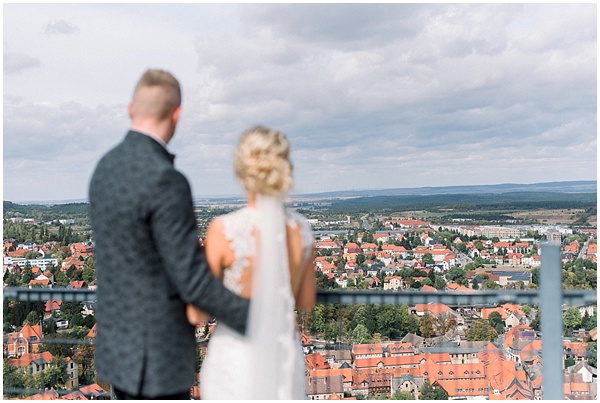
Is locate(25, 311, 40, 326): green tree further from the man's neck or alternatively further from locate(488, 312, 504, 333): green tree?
locate(488, 312, 504, 333): green tree

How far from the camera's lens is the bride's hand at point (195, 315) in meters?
2.03

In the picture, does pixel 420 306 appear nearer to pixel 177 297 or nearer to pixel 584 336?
pixel 584 336

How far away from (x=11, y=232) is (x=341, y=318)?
26.6 meters

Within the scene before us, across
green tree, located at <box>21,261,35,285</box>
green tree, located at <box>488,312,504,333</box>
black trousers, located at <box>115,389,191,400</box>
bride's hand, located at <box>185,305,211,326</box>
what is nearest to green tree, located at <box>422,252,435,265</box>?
green tree, located at <box>21,261,35,285</box>

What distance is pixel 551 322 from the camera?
2.84 meters

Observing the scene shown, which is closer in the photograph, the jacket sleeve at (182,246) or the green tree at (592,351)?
the jacket sleeve at (182,246)

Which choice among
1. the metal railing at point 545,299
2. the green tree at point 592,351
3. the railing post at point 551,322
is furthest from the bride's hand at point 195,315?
the green tree at point 592,351

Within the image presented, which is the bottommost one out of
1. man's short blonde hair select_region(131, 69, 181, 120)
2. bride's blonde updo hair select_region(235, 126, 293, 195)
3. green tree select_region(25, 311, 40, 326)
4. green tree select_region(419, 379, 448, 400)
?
green tree select_region(419, 379, 448, 400)

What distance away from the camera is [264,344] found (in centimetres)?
217

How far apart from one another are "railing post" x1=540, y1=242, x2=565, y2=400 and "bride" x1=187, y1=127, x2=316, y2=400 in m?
1.20

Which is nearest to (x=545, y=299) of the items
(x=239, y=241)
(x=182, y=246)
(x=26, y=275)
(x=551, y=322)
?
(x=551, y=322)

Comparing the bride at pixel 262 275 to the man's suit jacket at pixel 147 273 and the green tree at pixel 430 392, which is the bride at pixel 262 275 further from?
the green tree at pixel 430 392

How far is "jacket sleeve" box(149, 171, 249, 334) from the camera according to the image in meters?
1.90

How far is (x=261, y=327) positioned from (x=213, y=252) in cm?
34
